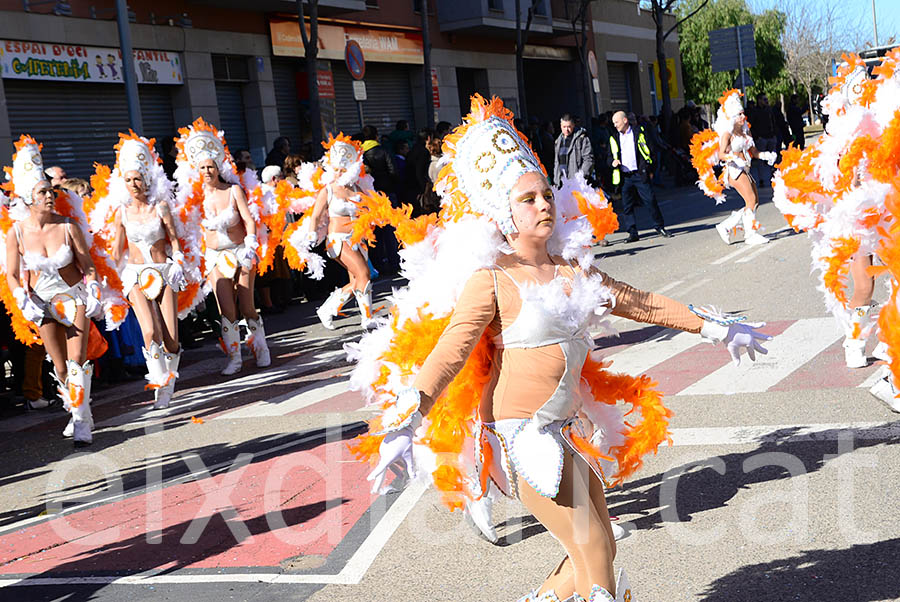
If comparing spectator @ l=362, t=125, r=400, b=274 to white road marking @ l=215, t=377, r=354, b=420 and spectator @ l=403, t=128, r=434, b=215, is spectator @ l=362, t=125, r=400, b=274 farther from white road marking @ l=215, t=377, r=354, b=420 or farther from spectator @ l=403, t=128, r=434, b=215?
white road marking @ l=215, t=377, r=354, b=420

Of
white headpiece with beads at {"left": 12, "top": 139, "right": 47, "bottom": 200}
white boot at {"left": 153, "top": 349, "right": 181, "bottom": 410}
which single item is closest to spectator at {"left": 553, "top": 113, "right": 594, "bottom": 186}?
white boot at {"left": 153, "top": 349, "right": 181, "bottom": 410}

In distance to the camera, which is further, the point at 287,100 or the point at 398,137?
the point at 287,100

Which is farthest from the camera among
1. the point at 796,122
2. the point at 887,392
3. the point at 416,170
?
the point at 796,122

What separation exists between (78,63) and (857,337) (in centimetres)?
1596

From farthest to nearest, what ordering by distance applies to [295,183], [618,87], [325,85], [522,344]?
[618,87] < [325,85] < [295,183] < [522,344]

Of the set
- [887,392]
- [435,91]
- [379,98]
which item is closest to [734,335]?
[887,392]

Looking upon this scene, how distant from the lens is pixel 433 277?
13.0ft

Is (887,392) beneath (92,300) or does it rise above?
beneath

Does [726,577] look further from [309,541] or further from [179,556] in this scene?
[179,556]

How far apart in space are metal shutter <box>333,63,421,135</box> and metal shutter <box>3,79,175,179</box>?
6.72 meters

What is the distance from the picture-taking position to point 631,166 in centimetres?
1698

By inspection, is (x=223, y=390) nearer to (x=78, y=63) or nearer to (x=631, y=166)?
(x=631, y=166)

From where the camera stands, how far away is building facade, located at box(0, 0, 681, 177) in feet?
62.5

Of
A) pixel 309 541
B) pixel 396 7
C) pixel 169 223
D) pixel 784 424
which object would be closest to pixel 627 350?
pixel 784 424
